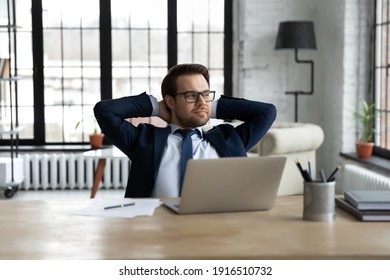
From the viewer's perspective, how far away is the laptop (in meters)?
2.09

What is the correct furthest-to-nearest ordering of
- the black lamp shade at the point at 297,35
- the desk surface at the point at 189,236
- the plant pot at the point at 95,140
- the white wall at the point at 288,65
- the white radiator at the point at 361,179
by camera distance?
1. the plant pot at the point at 95,140
2. the white wall at the point at 288,65
3. the black lamp shade at the point at 297,35
4. the white radiator at the point at 361,179
5. the desk surface at the point at 189,236

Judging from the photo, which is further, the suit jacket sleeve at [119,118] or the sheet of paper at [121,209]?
the suit jacket sleeve at [119,118]

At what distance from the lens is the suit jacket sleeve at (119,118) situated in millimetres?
2801

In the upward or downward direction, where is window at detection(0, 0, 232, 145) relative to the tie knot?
upward

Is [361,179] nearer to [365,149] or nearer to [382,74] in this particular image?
[365,149]

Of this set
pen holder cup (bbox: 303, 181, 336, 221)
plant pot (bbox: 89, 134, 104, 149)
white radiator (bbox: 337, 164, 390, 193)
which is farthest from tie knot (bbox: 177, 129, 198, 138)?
plant pot (bbox: 89, 134, 104, 149)

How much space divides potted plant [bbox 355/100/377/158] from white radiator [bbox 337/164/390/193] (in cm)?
20

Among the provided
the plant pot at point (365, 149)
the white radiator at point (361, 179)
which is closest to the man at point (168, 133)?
the white radiator at point (361, 179)

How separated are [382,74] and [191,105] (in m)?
4.26

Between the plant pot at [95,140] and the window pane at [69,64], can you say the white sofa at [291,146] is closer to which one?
the plant pot at [95,140]

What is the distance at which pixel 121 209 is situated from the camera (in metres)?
2.25

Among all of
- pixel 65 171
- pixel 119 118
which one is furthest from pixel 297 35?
pixel 119 118

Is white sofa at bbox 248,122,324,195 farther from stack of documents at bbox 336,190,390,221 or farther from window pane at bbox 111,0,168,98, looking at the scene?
stack of documents at bbox 336,190,390,221

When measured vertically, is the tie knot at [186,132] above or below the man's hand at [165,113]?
below
